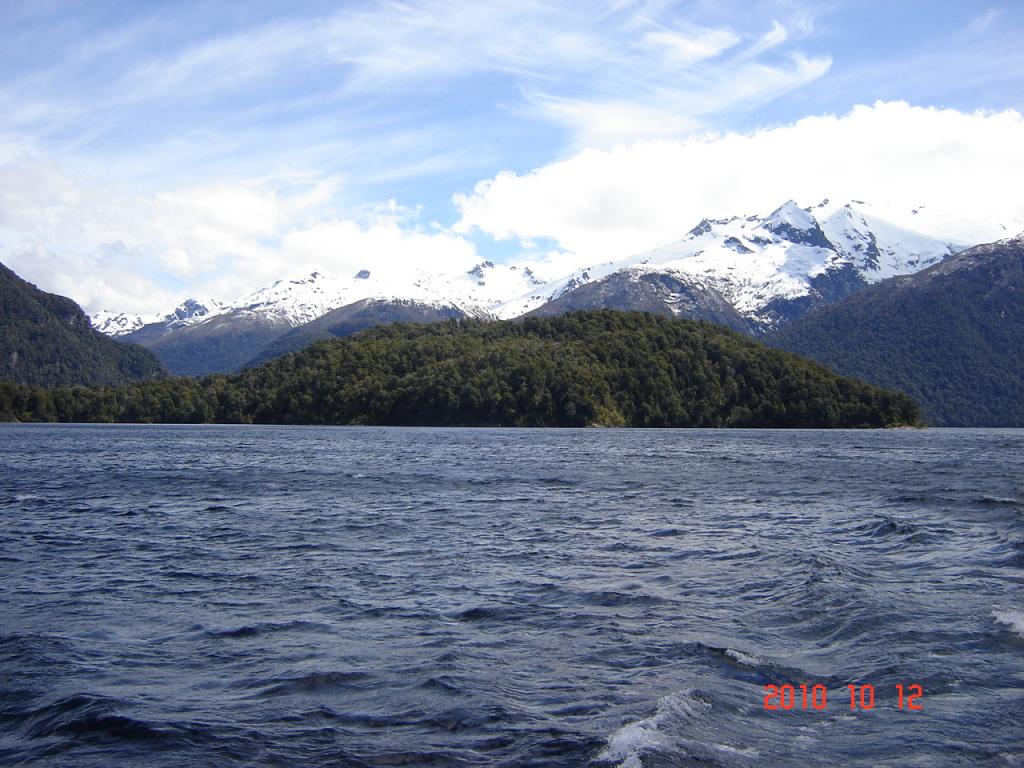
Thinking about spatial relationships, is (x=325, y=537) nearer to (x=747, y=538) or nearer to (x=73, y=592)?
(x=73, y=592)

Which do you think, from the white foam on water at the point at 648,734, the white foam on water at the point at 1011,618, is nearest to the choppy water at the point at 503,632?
the white foam on water at the point at 648,734

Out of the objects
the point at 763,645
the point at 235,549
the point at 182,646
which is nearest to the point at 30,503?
the point at 235,549

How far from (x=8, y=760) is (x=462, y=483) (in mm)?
47806

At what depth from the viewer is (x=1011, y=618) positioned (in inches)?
878

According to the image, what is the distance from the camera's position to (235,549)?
33281 millimetres

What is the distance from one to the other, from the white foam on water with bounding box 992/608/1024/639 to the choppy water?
0.15m
